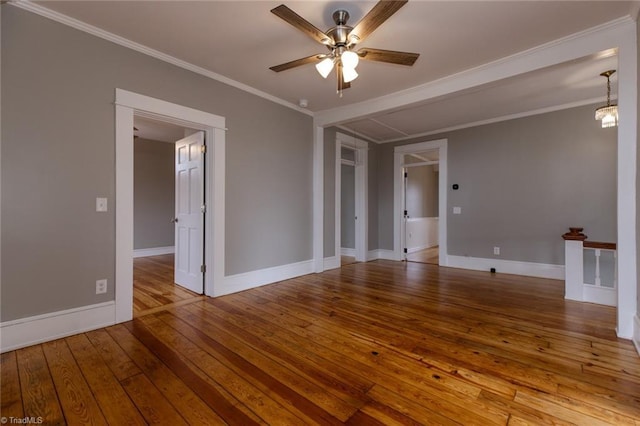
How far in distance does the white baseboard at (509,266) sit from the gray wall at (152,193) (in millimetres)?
6428

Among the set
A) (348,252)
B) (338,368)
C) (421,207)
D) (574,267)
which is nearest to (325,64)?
(338,368)

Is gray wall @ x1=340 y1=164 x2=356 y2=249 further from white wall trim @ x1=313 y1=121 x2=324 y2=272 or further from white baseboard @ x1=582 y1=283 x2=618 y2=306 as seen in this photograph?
white baseboard @ x1=582 y1=283 x2=618 y2=306

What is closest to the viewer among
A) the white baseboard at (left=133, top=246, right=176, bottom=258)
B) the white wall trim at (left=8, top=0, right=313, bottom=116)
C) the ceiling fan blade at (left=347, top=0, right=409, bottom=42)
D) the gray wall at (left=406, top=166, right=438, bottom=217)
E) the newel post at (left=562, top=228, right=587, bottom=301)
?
the ceiling fan blade at (left=347, top=0, right=409, bottom=42)

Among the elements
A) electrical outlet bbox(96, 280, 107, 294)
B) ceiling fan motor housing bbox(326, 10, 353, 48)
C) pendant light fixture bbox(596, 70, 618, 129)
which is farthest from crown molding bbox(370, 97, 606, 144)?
electrical outlet bbox(96, 280, 107, 294)

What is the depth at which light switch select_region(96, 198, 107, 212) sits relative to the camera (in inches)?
98.2

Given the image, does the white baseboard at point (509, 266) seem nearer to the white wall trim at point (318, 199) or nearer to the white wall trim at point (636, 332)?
the white wall trim at point (636, 332)

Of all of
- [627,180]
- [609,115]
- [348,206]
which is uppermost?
[609,115]

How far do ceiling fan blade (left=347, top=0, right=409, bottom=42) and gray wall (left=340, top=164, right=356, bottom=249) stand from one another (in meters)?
4.36

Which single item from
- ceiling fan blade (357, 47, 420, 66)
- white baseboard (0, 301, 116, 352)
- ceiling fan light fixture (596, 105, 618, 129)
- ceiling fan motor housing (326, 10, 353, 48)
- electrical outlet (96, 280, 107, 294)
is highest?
ceiling fan motor housing (326, 10, 353, 48)

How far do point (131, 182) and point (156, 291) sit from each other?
5.44 feet

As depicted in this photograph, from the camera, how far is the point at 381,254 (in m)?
6.22

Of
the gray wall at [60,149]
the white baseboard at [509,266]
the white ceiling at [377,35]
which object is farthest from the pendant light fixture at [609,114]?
the gray wall at [60,149]

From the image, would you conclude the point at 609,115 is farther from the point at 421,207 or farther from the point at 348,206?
the point at 421,207

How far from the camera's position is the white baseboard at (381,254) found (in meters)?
6.01
